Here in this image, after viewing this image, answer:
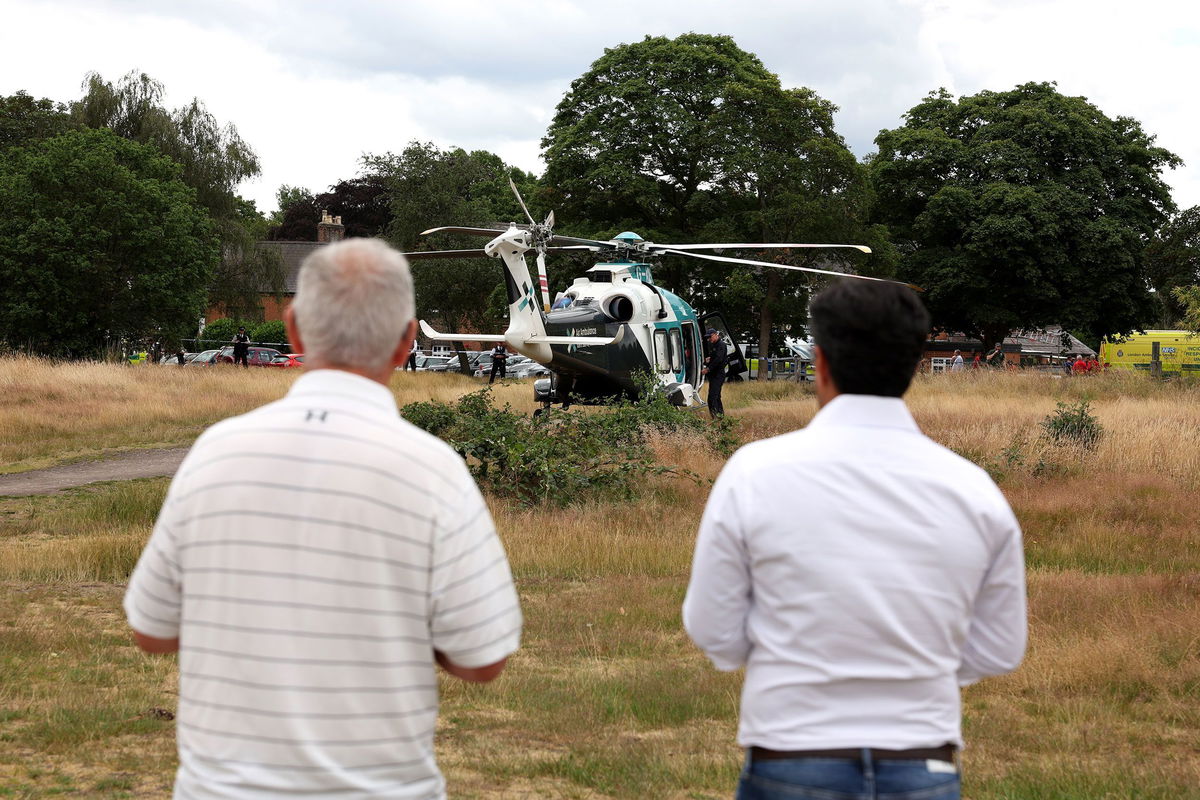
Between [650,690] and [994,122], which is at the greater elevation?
[994,122]

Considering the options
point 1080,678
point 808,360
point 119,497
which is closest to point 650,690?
point 1080,678

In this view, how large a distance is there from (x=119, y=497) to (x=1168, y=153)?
44.4 meters

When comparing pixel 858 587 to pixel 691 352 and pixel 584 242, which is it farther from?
pixel 691 352

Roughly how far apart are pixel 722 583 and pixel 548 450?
10.9m

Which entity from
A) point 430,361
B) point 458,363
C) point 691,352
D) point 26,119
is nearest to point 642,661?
point 691,352

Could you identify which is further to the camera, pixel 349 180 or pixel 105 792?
pixel 349 180

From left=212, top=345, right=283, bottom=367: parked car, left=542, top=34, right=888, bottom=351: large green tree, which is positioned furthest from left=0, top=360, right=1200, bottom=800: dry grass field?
left=212, top=345, right=283, bottom=367: parked car

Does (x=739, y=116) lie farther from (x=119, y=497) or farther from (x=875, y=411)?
(x=875, y=411)

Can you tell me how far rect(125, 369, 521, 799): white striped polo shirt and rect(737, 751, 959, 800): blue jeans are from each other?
0.61 metres

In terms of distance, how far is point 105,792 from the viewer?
4.88 meters

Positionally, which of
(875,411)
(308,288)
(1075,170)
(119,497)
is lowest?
(119,497)

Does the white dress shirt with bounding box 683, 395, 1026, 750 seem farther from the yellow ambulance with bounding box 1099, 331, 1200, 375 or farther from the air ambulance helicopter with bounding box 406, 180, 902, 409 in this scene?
the yellow ambulance with bounding box 1099, 331, 1200, 375

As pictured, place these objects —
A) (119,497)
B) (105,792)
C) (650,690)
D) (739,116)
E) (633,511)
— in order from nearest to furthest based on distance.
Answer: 1. (105,792)
2. (650,690)
3. (633,511)
4. (119,497)
5. (739,116)

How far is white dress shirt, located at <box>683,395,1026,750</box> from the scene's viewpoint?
2285 millimetres
